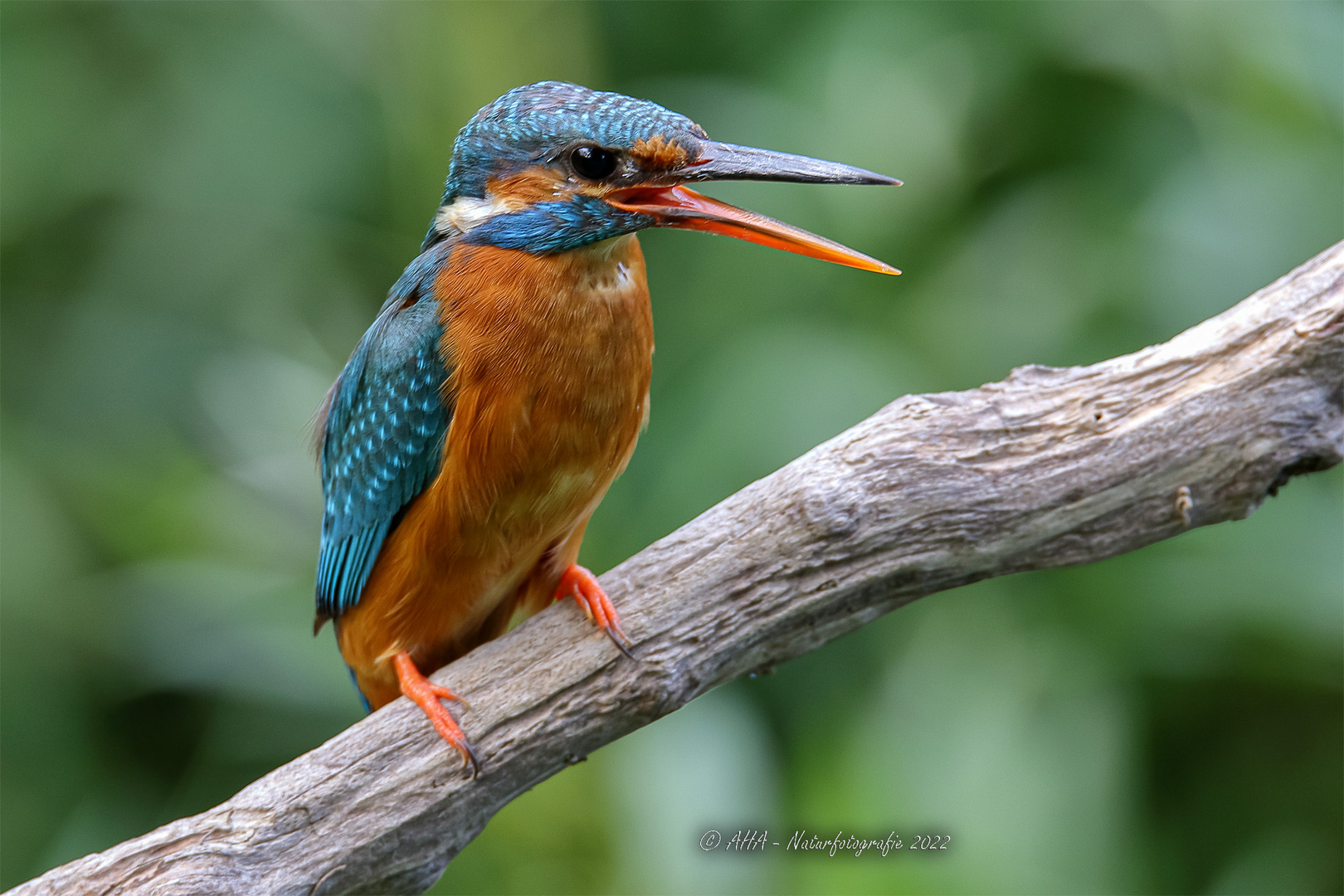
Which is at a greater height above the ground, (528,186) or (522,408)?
(528,186)

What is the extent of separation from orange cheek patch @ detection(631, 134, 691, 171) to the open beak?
0.05 feet

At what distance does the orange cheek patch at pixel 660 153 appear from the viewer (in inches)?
65.2

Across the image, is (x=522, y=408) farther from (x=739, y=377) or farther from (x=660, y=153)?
(x=739, y=377)

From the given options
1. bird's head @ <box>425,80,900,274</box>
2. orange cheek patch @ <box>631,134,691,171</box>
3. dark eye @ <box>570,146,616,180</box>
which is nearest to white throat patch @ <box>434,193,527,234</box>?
bird's head @ <box>425,80,900,274</box>

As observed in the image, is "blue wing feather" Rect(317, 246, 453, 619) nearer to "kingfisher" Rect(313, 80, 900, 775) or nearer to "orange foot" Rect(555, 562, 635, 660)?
"kingfisher" Rect(313, 80, 900, 775)

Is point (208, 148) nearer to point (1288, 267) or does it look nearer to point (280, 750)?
point (280, 750)

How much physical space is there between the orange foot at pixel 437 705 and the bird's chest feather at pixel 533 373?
266mm

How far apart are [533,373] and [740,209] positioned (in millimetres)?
419

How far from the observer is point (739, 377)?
2.83 m

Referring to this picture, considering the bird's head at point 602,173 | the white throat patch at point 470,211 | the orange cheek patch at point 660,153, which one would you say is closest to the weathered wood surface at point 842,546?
the bird's head at point 602,173

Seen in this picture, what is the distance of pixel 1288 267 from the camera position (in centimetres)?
278

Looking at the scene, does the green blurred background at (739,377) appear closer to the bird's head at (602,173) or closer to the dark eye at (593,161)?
the bird's head at (602,173)

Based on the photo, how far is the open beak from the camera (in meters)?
1.61

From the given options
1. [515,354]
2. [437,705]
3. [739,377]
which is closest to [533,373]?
[515,354]
